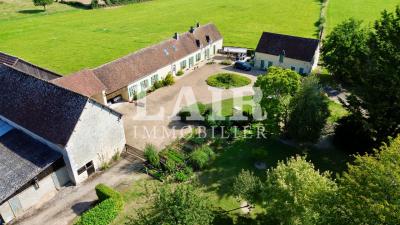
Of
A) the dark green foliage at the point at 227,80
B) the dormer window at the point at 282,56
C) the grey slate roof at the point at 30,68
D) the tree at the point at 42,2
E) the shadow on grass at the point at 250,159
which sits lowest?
the shadow on grass at the point at 250,159

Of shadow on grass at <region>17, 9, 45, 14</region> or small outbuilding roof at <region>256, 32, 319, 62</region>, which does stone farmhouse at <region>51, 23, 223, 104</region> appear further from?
shadow on grass at <region>17, 9, 45, 14</region>

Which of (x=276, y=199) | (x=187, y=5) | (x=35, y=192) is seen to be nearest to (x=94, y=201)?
(x=35, y=192)

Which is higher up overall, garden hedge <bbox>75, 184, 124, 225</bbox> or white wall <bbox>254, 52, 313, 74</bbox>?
white wall <bbox>254, 52, 313, 74</bbox>

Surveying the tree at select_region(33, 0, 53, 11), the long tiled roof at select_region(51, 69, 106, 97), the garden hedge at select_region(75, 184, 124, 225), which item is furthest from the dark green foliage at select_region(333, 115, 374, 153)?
the tree at select_region(33, 0, 53, 11)

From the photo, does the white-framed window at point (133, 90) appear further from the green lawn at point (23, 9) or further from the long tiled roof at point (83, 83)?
the green lawn at point (23, 9)

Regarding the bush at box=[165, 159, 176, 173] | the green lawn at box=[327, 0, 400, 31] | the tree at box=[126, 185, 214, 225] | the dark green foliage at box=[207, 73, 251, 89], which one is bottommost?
the bush at box=[165, 159, 176, 173]

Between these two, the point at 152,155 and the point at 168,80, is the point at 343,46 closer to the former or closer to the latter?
the point at 168,80

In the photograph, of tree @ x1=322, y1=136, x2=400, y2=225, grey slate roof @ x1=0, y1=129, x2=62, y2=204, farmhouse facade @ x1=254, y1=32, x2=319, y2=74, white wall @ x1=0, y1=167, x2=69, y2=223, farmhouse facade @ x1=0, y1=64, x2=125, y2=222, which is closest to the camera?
tree @ x1=322, y1=136, x2=400, y2=225

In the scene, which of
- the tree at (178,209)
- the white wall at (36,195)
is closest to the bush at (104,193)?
the white wall at (36,195)
